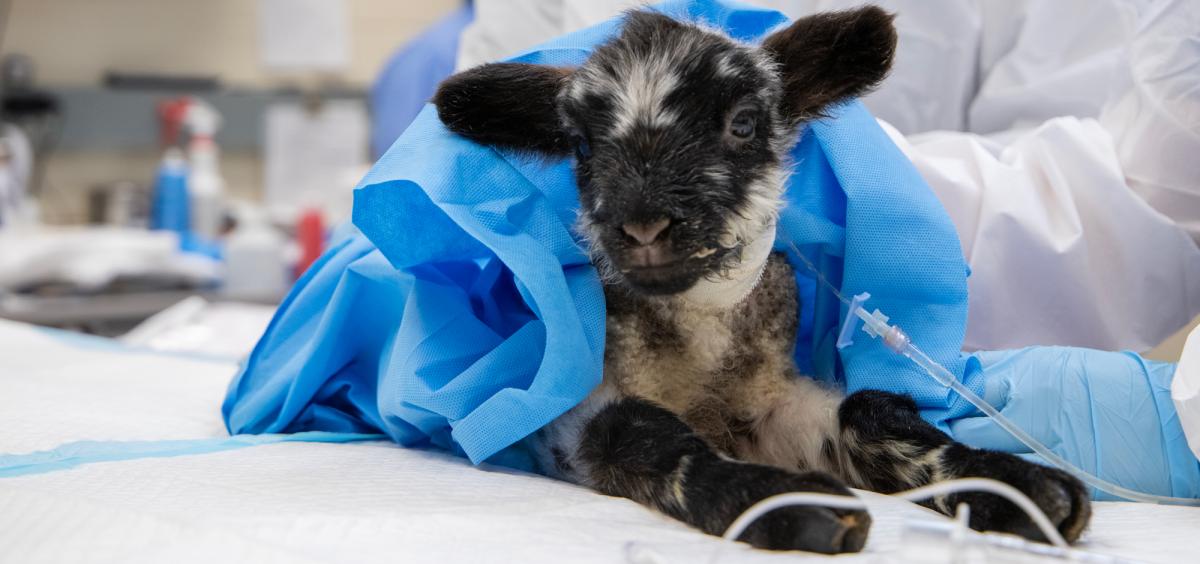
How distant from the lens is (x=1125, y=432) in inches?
54.7

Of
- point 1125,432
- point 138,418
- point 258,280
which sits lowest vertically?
point 258,280

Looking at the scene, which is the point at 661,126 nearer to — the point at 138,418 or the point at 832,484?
the point at 832,484

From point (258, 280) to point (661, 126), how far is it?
10.8ft

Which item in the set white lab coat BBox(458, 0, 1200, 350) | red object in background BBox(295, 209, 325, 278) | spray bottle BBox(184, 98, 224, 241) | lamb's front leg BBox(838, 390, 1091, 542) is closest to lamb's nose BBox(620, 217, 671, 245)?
lamb's front leg BBox(838, 390, 1091, 542)

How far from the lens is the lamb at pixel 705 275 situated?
1.18 m

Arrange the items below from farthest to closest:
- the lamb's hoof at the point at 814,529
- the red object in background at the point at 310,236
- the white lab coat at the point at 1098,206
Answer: the red object in background at the point at 310,236 < the white lab coat at the point at 1098,206 < the lamb's hoof at the point at 814,529

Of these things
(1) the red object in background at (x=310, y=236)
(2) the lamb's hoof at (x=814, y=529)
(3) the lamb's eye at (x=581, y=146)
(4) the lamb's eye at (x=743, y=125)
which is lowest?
(1) the red object in background at (x=310, y=236)

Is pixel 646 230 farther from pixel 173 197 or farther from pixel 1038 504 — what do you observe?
pixel 173 197

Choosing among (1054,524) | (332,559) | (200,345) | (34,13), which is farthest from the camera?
(34,13)

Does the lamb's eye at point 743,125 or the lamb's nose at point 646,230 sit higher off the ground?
the lamb's eye at point 743,125

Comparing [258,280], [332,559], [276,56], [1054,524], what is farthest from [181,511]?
[276,56]

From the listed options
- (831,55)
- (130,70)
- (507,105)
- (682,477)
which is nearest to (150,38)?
(130,70)

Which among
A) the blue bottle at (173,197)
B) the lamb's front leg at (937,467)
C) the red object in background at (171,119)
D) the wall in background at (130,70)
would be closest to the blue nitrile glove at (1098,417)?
the lamb's front leg at (937,467)

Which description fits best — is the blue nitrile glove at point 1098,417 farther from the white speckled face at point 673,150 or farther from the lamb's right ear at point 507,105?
the lamb's right ear at point 507,105
